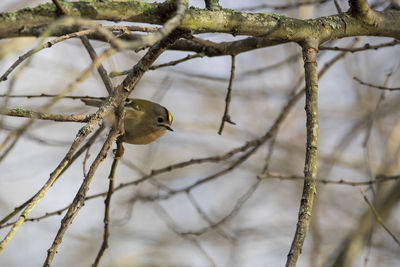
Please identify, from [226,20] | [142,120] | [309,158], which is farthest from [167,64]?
[309,158]

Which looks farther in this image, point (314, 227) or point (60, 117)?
point (314, 227)

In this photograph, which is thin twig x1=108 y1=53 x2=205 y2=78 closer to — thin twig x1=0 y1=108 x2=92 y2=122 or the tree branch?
the tree branch

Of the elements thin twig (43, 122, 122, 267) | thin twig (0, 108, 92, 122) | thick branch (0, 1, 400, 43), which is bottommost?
thin twig (43, 122, 122, 267)

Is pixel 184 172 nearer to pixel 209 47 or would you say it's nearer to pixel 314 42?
pixel 209 47

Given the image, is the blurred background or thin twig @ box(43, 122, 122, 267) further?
the blurred background

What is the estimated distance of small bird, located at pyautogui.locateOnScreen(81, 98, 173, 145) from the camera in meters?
3.67

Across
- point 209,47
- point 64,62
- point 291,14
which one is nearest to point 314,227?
point 291,14

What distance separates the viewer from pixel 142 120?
381 centimetres

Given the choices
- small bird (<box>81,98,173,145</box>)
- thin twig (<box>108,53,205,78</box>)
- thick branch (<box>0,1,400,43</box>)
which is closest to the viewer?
thick branch (<box>0,1,400,43</box>)

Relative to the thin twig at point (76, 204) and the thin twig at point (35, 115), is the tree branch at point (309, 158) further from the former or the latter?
the thin twig at point (35, 115)

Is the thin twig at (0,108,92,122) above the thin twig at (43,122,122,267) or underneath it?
above

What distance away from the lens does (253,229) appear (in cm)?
650

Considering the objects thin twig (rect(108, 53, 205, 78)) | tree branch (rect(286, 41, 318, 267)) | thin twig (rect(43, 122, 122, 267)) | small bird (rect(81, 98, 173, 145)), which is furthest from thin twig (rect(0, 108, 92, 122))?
small bird (rect(81, 98, 173, 145))

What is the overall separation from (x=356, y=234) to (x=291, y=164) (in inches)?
85.8
